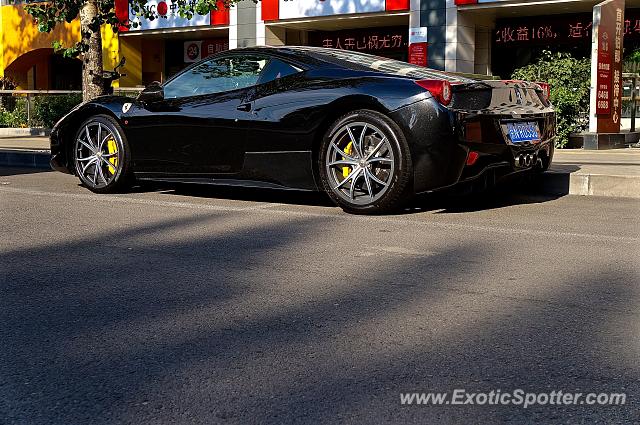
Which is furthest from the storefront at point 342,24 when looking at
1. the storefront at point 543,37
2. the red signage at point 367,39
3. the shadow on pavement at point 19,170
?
the shadow on pavement at point 19,170

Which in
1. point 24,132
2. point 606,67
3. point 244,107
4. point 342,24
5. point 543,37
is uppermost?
point 342,24

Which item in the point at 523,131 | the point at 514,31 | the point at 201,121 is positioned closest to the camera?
the point at 523,131

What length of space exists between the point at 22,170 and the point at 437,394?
874cm

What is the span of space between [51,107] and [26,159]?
1073cm

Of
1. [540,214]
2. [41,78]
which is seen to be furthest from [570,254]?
[41,78]

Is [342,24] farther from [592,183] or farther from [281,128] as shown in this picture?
[281,128]

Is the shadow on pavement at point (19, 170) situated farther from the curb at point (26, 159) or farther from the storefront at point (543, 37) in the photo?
the storefront at point (543, 37)

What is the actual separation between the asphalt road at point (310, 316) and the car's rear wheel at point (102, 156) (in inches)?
56.0

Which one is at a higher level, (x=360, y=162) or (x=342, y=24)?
(x=342, y=24)

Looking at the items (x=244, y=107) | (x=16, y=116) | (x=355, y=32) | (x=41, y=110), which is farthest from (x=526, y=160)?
(x=16, y=116)

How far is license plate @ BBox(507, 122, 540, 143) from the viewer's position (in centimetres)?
650

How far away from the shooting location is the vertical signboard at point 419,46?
19562 millimetres

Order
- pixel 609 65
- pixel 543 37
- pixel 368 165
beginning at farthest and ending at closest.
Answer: pixel 543 37, pixel 609 65, pixel 368 165

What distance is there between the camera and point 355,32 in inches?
929
